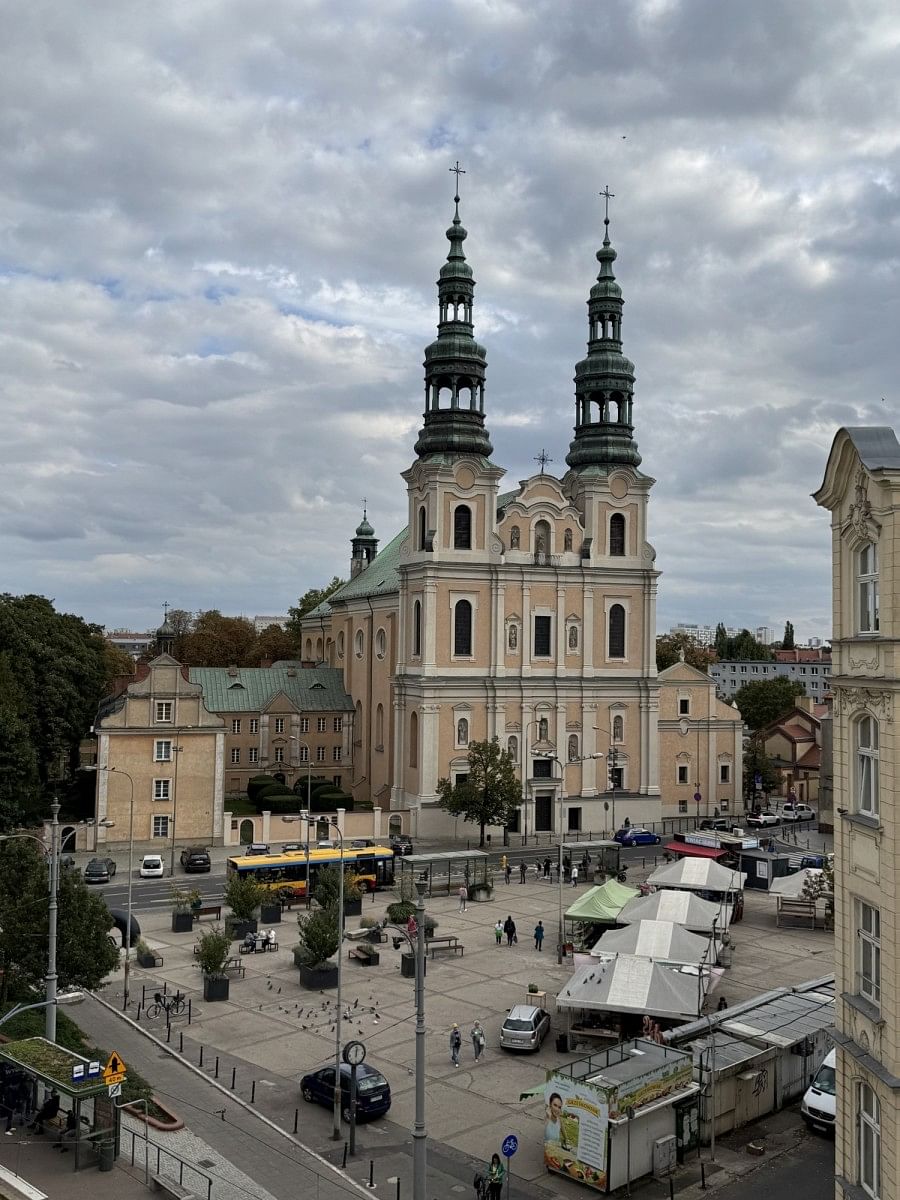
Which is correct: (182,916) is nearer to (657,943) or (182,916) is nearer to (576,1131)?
(657,943)

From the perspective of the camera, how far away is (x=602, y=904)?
3812 centimetres

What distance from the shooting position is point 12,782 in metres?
53.5

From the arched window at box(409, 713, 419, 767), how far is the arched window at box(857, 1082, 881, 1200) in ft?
Answer: 162

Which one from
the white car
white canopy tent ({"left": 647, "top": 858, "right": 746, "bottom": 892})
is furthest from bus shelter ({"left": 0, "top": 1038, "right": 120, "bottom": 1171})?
the white car

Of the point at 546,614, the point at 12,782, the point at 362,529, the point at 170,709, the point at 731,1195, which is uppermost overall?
the point at 362,529

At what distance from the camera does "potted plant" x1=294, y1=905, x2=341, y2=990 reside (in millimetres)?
33625

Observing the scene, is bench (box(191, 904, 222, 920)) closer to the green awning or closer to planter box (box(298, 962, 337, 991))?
planter box (box(298, 962, 337, 991))

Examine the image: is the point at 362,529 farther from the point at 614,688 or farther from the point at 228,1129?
the point at 228,1129

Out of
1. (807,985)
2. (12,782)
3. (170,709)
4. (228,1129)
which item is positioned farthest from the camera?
(170,709)

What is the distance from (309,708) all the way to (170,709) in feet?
61.0

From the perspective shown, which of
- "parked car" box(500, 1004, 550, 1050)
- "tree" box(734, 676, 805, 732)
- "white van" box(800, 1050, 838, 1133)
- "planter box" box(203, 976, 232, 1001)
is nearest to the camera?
"white van" box(800, 1050, 838, 1133)

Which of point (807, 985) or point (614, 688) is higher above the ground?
point (614, 688)

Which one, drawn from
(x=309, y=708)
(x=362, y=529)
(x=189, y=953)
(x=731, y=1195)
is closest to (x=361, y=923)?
(x=189, y=953)

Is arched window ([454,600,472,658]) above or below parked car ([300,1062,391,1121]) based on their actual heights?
above
